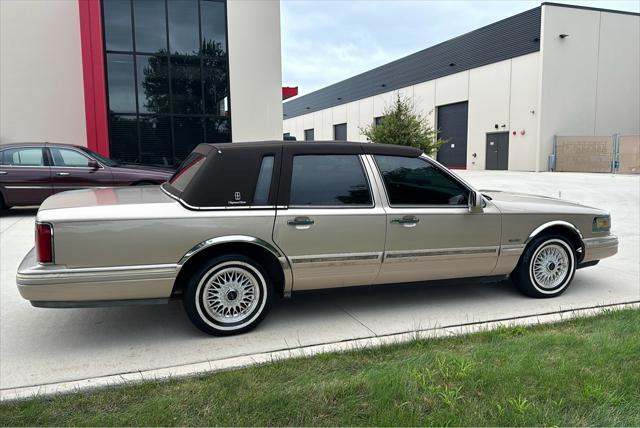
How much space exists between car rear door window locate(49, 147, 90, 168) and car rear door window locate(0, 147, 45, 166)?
257mm

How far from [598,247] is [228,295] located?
393 centimetres

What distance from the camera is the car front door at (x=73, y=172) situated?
10281 millimetres

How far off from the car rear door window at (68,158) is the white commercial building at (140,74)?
504 cm

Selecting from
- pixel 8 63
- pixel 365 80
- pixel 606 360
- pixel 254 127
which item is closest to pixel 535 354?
pixel 606 360

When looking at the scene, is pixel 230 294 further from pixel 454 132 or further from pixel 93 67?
pixel 454 132

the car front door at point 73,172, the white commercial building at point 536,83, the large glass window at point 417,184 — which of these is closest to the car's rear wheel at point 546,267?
the large glass window at point 417,184

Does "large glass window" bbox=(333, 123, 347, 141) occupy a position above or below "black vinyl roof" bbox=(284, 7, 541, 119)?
below

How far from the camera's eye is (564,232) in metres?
5.14

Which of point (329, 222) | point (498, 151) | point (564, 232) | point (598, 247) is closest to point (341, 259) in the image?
point (329, 222)

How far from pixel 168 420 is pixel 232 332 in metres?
1.38

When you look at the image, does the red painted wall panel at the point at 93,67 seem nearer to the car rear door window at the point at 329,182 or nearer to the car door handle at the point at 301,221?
the car rear door window at the point at 329,182

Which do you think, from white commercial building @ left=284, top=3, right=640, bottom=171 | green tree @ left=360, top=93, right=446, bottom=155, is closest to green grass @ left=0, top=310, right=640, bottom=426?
green tree @ left=360, top=93, right=446, bottom=155

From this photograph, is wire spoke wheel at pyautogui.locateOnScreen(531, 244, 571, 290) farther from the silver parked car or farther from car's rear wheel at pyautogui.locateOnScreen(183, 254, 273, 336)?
car's rear wheel at pyautogui.locateOnScreen(183, 254, 273, 336)

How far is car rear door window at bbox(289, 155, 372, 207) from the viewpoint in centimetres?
421
